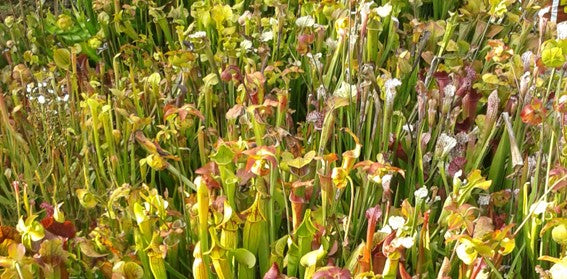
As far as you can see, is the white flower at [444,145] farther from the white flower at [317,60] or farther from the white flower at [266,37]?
the white flower at [266,37]

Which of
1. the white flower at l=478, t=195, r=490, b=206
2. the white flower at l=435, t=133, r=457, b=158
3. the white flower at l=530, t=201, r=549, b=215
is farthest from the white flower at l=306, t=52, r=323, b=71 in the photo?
the white flower at l=530, t=201, r=549, b=215

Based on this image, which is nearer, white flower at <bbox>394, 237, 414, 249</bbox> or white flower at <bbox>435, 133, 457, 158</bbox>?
white flower at <bbox>394, 237, 414, 249</bbox>

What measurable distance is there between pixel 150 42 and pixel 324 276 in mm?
1506

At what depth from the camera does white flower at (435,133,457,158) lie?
1.47m

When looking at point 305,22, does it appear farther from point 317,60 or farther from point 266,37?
point 317,60

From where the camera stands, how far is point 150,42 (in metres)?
2.46

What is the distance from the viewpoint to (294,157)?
1.53 m

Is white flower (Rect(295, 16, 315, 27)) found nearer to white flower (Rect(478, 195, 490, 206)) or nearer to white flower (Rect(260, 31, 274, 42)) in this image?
white flower (Rect(260, 31, 274, 42))

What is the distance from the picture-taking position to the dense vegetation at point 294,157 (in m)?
1.23

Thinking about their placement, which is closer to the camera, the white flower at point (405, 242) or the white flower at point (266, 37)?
the white flower at point (405, 242)

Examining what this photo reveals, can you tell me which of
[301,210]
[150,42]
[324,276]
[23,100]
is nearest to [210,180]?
[301,210]

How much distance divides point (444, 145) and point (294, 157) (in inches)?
12.2

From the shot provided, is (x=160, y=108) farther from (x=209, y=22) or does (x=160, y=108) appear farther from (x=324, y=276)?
(x=324, y=276)

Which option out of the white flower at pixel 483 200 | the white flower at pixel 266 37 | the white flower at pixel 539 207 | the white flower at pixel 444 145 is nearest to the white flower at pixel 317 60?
the white flower at pixel 266 37
